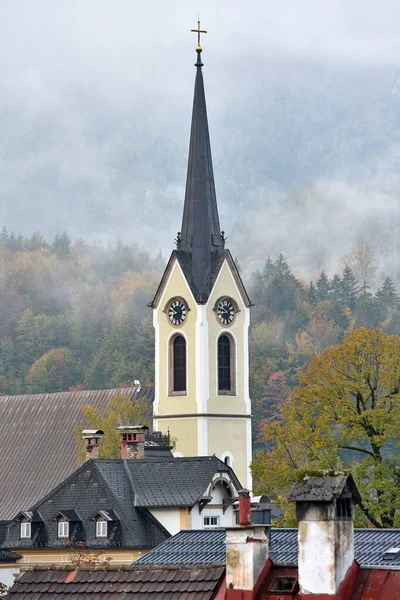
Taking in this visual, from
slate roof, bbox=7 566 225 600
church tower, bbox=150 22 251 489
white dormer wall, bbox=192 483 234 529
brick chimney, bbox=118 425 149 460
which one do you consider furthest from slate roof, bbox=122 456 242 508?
slate roof, bbox=7 566 225 600

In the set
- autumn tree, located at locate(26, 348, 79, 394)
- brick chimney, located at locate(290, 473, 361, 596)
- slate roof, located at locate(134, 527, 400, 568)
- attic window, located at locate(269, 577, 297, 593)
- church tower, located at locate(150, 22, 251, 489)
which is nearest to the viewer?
brick chimney, located at locate(290, 473, 361, 596)

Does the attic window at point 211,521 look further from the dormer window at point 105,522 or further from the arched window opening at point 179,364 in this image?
the arched window opening at point 179,364

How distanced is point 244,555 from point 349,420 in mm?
31732

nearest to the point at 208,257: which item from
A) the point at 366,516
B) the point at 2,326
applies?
the point at 366,516

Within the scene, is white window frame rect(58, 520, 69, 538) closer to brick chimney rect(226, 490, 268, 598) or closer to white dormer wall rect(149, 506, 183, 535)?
white dormer wall rect(149, 506, 183, 535)

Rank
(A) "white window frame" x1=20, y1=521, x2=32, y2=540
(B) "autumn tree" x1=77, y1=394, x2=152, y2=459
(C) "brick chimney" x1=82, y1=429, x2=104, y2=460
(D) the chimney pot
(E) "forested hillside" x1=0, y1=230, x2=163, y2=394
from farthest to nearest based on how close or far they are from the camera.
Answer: (E) "forested hillside" x1=0, y1=230, x2=163, y2=394 → (B) "autumn tree" x1=77, y1=394, x2=152, y2=459 → (C) "brick chimney" x1=82, y1=429, x2=104, y2=460 → (A) "white window frame" x1=20, y1=521, x2=32, y2=540 → (D) the chimney pot

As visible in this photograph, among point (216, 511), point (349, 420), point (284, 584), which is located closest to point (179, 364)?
point (216, 511)

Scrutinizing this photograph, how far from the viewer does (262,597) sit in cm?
2634

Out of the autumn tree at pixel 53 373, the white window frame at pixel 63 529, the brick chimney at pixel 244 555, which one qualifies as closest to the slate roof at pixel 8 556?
the white window frame at pixel 63 529

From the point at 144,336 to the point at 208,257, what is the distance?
78207 mm

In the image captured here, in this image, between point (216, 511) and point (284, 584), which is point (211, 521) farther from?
point (284, 584)

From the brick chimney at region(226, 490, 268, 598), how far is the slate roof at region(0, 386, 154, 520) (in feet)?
170

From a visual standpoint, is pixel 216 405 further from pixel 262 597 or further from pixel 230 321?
pixel 262 597

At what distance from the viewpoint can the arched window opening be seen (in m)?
85.0
